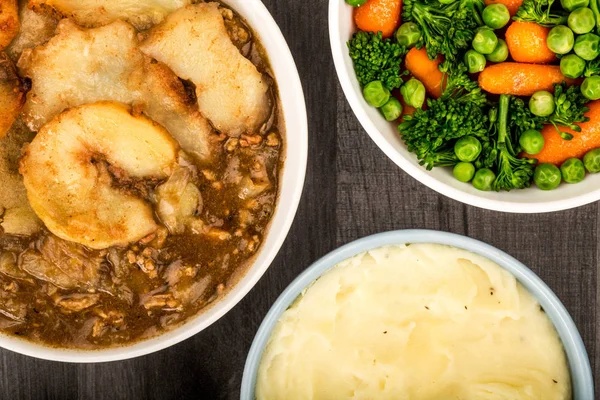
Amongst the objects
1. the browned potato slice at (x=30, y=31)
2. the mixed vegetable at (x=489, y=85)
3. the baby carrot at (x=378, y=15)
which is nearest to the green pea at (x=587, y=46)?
the mixed vegetable at (x=489, y=85)

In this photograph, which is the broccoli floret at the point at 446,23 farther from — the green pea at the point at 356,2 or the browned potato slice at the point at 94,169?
the browned potato slice at the point at 94,169

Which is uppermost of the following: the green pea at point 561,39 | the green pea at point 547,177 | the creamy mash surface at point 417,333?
the green pea at point 561,39

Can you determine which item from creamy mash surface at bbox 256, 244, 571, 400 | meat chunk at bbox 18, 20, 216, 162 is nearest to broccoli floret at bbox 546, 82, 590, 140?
creamy mash surface at bbox 256, 244, 571, 400

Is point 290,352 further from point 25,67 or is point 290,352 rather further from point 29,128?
point 25,67

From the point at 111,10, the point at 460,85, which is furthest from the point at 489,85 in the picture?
the point at 111,10

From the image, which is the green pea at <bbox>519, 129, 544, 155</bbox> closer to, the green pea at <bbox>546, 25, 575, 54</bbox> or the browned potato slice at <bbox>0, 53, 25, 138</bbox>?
the green pea at <bbox>546, 25, 575, 54</bbox>

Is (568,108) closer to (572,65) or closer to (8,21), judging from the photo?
(572,65)

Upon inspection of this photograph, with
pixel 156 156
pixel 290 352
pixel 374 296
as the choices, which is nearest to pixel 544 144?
pixel 374 296
